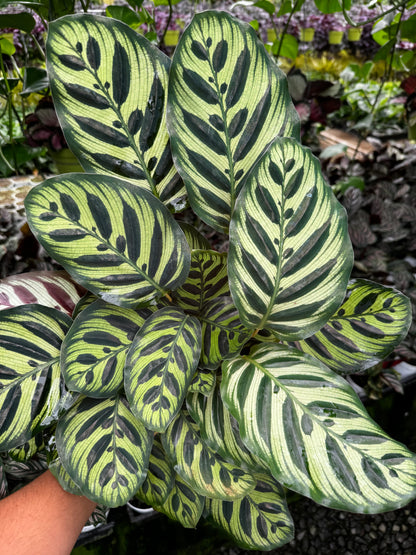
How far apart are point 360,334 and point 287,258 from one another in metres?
0.25

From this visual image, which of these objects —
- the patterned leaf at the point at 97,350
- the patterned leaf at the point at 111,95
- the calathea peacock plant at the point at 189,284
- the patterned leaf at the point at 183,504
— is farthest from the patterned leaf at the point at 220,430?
the patterned leaf at the point at 111,95

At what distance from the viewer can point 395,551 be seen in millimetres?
1285

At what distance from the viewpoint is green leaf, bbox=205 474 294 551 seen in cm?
85

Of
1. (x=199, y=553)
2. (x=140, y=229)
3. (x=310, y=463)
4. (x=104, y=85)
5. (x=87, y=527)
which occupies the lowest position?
(x=199, y=553)

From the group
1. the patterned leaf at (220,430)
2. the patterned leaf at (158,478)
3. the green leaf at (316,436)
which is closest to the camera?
the green leaf at (316,436)

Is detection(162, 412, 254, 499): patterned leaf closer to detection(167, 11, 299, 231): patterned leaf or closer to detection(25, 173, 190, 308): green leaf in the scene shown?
detection(25, 173, 190, 308): green leaf

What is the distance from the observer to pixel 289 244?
1.79 ft

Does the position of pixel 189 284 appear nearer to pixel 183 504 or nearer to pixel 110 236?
pixel 110 236

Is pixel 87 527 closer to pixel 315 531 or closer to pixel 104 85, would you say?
pixel 315 531

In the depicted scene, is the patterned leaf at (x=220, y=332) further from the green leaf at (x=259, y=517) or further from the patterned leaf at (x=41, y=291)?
the green leaf at (x=259, y=517)

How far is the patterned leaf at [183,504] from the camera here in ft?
2.75

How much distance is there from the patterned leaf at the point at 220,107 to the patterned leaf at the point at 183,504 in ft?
1.83

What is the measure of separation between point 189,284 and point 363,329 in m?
0.30

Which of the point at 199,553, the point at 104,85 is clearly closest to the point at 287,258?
the point at 104,85
